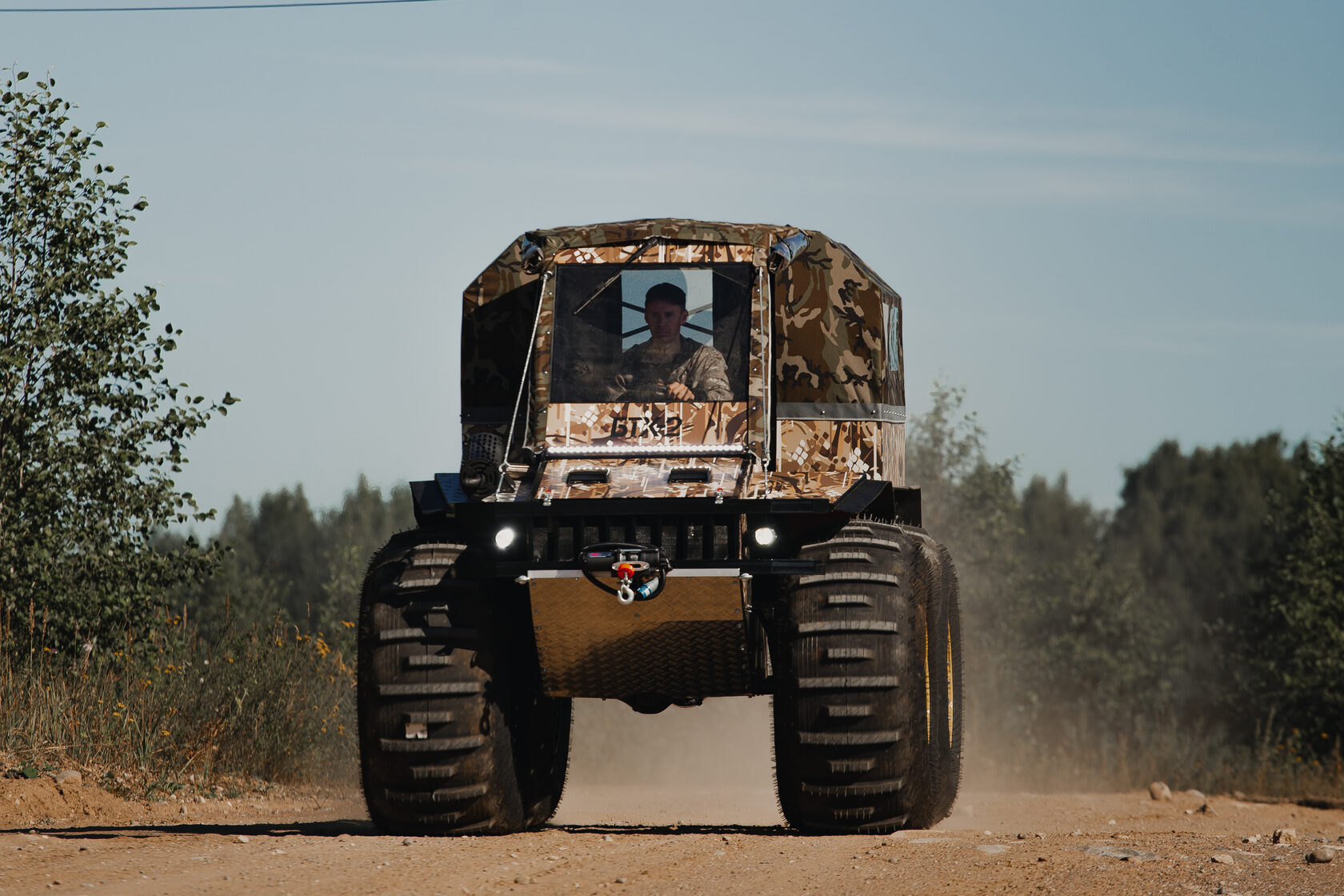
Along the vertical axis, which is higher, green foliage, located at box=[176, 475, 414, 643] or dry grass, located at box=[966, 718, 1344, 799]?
green foliage, located at box=[176, 475, 414, 643]

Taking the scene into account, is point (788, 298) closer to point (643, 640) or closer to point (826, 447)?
point (826, 447)

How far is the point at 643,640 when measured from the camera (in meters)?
9.14

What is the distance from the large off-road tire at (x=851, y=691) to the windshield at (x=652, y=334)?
151 cm

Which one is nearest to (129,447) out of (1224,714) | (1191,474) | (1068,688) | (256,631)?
(256,631)

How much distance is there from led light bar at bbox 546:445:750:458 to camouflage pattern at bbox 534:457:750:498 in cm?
3

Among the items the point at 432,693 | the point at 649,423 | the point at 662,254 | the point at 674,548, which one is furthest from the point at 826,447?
the point at 432,693

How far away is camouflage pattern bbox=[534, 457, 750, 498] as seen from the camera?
9.21m

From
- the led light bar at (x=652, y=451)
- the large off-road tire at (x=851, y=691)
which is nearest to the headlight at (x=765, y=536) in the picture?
the large off-road tire at (x=851, y=691)

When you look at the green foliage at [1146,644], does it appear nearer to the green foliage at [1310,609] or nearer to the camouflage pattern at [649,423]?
the green foliage at [1310,609]

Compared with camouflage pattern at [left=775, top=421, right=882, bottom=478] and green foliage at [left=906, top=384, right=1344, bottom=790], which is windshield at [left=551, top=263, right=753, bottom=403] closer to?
camouflage pattern at [left=775, top=421, right=882, bottom=478]

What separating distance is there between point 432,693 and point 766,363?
112 inches

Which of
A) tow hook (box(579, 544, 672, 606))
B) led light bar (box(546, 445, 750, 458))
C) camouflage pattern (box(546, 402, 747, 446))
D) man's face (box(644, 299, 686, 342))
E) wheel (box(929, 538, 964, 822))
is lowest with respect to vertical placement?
wheel (box(929, 538, 964, 822))

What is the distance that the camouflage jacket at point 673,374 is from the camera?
9.99 meters

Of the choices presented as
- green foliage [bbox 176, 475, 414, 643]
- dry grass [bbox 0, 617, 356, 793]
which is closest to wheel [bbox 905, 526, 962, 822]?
dry grass [bbox 0, 617, 356, 793]
